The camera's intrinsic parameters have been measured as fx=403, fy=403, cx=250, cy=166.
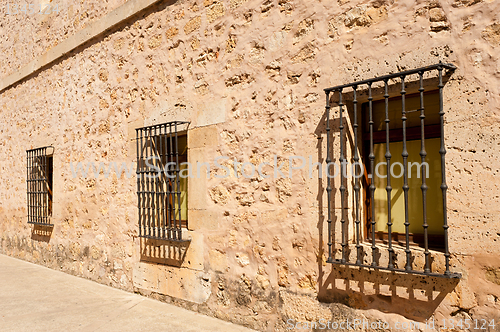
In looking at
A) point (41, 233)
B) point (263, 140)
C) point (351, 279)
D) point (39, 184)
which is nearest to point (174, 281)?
point (263, 140)

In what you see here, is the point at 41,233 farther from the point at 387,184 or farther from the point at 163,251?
the point at 387,184

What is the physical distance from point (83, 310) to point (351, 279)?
2740 millimetres

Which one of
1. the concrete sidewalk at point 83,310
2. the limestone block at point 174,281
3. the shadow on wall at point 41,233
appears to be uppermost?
the shadow on wall at point 41,233

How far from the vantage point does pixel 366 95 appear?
9.18ft

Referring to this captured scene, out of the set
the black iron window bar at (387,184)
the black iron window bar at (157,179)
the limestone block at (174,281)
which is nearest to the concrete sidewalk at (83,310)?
the limestone block at (174,281)

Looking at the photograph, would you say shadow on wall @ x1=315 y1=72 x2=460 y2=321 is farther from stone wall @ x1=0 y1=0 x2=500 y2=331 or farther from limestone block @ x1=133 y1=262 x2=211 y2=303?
limestone block @ x1=133 y1=262 x2=211 y2=303

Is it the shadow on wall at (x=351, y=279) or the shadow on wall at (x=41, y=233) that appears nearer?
the shadow on wall at (x=351, y=279)

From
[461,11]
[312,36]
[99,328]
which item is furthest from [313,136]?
[99,328]

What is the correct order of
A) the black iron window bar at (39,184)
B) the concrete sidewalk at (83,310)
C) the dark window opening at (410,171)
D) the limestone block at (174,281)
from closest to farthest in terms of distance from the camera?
the dark window opening at (410,171) < the concrete sidewalk at (83,310) < the limestone block at (174,281) < the black iron window bar at (39,184)

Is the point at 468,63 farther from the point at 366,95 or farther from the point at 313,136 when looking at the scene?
the point at 313,136

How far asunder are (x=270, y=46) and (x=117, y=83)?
2422mm

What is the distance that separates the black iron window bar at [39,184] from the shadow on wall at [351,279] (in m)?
4.88

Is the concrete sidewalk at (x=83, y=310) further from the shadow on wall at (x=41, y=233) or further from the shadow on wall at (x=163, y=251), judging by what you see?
the shadow on wall at (x=41, y=233)

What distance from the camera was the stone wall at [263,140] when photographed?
235 cm
